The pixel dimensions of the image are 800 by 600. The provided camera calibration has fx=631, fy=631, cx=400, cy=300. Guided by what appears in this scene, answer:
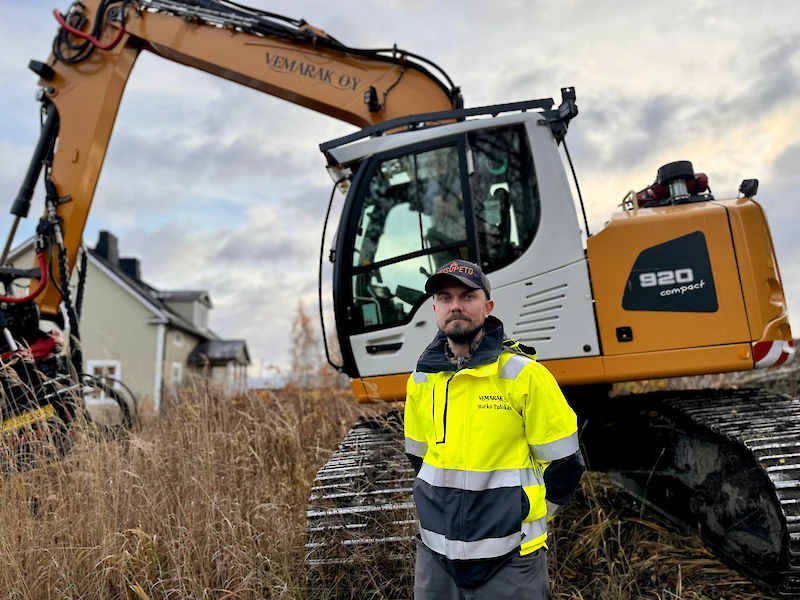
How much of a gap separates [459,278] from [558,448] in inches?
27.2

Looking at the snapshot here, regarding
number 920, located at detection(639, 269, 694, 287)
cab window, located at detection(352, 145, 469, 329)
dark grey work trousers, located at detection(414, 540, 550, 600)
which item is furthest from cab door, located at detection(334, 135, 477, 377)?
dark grey work trousers, located at detection(414, 540, 550, 600)

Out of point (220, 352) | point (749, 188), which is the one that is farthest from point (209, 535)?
point (220, 352)

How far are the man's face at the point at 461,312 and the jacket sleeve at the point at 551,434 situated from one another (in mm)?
268

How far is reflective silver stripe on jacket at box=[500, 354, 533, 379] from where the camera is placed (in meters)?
2.25

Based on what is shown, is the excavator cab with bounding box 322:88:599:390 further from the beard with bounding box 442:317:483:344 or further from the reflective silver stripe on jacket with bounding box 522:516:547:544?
the reflective silver stripe on jacket with bounding box 522:516:547:544

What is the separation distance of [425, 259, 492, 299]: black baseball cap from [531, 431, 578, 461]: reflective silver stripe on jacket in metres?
0.58

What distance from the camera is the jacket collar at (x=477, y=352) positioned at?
2.25 meters

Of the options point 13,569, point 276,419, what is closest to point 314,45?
point 276,419

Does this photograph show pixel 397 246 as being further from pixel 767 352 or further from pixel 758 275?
pixel 767 352

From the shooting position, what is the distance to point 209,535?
137 inches

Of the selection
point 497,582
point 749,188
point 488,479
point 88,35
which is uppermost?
point 88,35

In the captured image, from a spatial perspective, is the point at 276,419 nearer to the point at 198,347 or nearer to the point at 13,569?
the point at 13,569

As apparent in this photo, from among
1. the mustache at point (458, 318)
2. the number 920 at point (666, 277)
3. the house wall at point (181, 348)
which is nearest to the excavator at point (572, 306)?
the number 920 at point (666, 277)

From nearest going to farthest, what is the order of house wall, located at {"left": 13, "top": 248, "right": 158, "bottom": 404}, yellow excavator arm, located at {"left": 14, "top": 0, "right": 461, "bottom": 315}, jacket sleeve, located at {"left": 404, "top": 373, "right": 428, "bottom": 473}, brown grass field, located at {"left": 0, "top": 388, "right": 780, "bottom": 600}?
jacket sleeve, located at {"left": 404, "top": 373, "right": 428, "bottom": 473}
brown grass field, located at {"left": 0, "top": 388, "right": 780, "bottom": 600}
yellow excavator arm, located at {"left": 14, "top": 0, "right": 461, "bottom": 315}
house wall, located at {"left": 13, "top": 248, "right": 158, "bottom": 404}
